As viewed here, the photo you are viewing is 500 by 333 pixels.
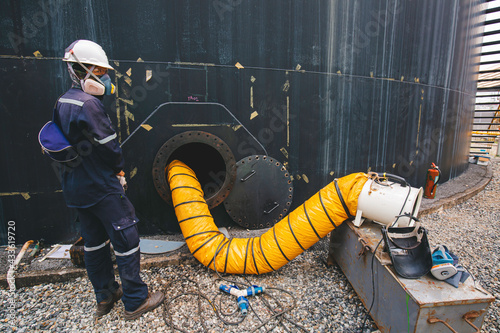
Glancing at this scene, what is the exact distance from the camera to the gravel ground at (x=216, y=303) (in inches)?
89.9

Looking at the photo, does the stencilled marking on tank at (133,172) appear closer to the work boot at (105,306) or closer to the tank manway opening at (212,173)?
the tank manway opening at (212,173)

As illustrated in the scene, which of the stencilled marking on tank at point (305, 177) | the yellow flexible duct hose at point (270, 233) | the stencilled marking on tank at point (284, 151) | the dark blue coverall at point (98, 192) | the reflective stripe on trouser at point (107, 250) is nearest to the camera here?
the dark blue coverall at point (98, 192)

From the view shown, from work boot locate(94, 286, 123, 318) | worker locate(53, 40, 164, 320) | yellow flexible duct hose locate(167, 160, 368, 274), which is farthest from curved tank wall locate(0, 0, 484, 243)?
work boot locate(94, 286, 123, 318)

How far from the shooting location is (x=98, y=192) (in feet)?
7.10

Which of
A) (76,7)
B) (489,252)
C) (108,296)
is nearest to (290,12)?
(76,7)

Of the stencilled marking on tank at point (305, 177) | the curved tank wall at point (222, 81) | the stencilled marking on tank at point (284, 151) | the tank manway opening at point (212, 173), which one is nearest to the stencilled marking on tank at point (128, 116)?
the curved tank wall at point (222, 81)

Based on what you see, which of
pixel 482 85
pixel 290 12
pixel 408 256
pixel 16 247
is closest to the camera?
pixel 408 256

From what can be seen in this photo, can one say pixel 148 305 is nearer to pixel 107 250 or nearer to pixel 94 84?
pixel 107 250

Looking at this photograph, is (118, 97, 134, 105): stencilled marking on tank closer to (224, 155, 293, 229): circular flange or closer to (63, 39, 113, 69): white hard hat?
(63, 39, 113, 69): white hard hat

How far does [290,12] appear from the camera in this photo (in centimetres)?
351

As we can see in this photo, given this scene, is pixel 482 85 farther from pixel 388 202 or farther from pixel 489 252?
pixel 388 202

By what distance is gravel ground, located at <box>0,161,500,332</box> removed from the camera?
228 cm

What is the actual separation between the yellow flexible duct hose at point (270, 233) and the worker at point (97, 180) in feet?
2.33

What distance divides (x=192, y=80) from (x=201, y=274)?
7.30 ft
